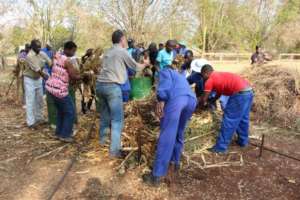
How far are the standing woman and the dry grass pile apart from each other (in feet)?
13.7

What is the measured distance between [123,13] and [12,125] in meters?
9.20

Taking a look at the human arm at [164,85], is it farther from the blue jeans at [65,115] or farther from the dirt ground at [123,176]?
the blue jeans at [65,115]

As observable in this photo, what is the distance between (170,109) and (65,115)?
2.25m

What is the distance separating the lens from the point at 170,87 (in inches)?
167

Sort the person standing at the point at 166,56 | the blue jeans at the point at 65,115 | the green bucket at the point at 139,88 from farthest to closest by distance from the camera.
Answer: the person standing at the point at 166,56, the green bucket at the point at 139,88, the blue jeans at the point at 65,115

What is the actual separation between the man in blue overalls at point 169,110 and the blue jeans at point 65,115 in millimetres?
1891

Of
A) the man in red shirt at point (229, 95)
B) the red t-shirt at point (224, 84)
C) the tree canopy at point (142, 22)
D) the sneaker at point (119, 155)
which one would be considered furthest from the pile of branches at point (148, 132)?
the tree canopy at point (142, 22)

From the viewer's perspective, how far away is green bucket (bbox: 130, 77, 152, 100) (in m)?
6.31

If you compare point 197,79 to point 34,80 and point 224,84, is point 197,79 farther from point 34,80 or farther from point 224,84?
point 34,80

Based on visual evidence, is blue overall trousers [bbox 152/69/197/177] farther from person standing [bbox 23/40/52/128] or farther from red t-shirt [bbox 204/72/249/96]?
person standing [bbox 23/40/52/128]

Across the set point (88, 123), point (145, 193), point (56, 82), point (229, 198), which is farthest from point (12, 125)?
point (229, 198)

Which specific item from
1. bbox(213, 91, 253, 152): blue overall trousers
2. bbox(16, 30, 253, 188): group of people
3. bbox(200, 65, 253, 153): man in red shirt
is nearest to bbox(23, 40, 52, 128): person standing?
bbox(16, 30, 253, 188): group of people

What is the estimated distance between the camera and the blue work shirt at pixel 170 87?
424 cm

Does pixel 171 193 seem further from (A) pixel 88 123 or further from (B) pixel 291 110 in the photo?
(B) pixel 291 110
